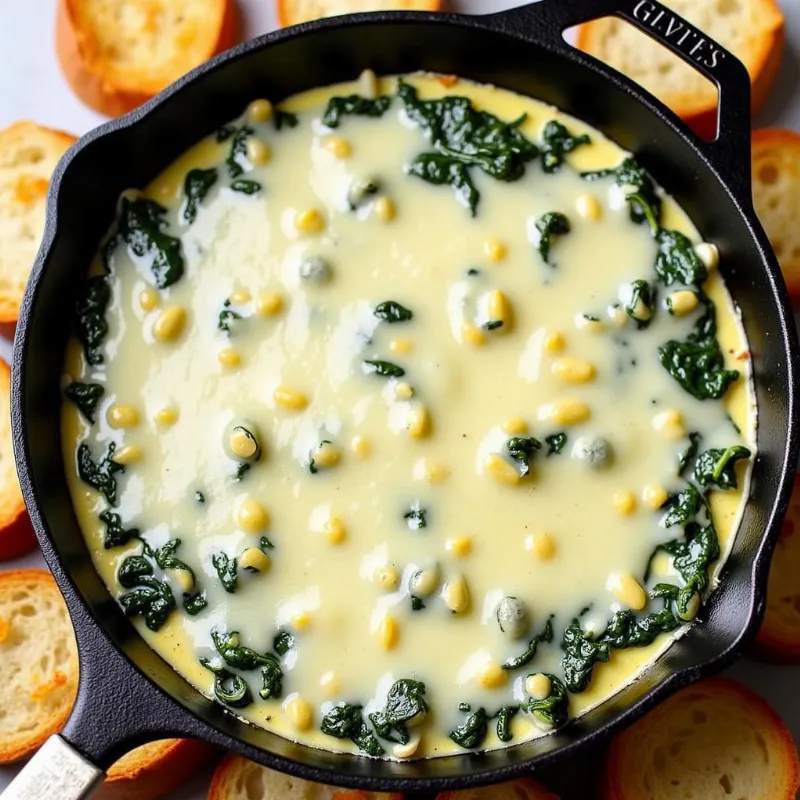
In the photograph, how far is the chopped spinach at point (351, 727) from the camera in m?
2.69

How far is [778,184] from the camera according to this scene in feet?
10.7

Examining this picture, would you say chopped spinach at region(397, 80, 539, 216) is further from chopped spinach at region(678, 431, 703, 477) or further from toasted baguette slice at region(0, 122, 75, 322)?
toasted baguette slice at region(0, 122, 75, 322)

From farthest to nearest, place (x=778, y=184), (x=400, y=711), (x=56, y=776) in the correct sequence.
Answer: (x=778, y=184) < (x=400, y=711) < (x=56, y=776)

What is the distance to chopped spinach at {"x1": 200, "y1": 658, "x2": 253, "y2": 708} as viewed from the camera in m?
2.71

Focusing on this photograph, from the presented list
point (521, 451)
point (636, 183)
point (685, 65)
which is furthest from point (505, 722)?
point (685, 65)

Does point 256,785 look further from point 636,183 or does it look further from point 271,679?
point 636,183

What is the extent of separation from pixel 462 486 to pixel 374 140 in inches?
37.3

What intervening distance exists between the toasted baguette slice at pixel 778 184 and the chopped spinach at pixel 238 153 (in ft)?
4.84

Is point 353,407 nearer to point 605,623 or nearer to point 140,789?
point 605,623

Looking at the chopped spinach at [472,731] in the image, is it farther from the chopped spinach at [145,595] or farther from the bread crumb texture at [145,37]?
the bread crumb texture at [145,37]

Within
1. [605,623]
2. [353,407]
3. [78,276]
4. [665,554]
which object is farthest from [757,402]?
[78,276]

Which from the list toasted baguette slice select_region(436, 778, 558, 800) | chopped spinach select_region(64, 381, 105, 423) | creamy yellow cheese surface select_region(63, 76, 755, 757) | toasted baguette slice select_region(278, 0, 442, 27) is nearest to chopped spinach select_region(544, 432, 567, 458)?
creamy yellow cheese surface select_region(63, 76, 755, 757)

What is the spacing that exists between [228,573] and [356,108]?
1.27 metres

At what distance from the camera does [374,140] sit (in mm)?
2963
